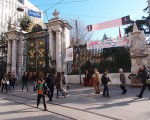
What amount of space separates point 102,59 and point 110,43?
1.60 meters

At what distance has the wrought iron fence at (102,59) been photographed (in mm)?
19734

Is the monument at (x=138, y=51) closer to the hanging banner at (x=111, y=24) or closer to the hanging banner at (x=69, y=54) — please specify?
the hanging banner at (x=111, y=24)

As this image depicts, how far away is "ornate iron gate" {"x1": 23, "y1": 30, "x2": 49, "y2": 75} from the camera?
23875mm

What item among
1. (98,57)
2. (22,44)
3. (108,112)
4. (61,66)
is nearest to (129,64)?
(98,57)

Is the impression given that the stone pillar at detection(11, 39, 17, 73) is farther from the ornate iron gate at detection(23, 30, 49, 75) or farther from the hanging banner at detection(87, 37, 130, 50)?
the hanging banner at detection(87, 37, 130, 50)

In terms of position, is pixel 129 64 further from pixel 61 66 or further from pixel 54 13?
pixel 54 13

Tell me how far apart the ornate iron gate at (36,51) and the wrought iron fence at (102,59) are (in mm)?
3145

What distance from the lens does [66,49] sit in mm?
23078

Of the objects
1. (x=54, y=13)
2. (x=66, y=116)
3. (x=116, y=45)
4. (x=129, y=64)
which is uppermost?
(x=54, y=13)

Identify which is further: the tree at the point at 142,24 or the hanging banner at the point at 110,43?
the tree at the point at 142,24

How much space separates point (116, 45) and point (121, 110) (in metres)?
11.6

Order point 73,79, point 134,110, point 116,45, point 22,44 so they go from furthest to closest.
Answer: point 22,44 < point 73,79 < point 116,45 < point 134,110

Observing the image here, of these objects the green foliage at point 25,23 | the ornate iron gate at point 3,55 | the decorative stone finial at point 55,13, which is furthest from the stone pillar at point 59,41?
the green foliage at point 25,23

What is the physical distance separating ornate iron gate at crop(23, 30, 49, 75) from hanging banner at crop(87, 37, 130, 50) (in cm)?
494
